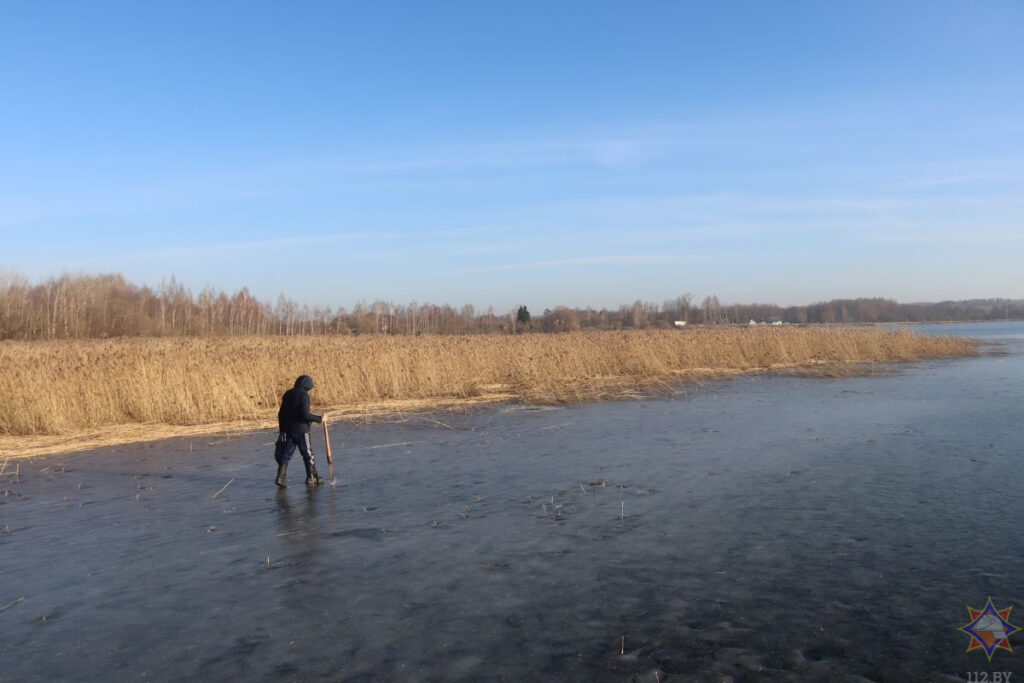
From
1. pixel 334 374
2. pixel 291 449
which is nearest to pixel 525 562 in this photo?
pixel 291 449

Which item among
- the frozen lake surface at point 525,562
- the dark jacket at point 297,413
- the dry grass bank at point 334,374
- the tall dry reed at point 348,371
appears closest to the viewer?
the frozen lake surface at point 525,562

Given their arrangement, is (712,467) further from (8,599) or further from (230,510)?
(8,599)

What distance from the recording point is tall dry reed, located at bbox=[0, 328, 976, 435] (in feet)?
49.2

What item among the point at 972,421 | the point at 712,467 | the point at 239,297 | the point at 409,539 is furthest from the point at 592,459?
the point at 239,297

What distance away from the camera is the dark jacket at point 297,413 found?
920cm

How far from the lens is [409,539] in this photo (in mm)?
6840

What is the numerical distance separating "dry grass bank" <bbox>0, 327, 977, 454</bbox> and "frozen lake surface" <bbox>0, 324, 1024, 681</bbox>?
325 centimetres

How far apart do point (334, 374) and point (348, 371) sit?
441 millimetres

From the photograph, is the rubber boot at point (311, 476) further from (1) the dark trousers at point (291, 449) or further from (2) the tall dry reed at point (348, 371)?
(2) the tall dry reed at point (348, 371)

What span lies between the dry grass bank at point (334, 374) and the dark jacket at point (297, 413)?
21.9ft

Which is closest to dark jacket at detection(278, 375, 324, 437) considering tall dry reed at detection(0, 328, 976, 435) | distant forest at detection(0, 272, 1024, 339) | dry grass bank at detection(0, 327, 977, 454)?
dry grass bank at detection(0, 327, 977, 454)

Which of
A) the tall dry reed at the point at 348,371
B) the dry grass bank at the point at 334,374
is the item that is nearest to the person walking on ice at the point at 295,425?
the dry grass bank at the point at 334,374

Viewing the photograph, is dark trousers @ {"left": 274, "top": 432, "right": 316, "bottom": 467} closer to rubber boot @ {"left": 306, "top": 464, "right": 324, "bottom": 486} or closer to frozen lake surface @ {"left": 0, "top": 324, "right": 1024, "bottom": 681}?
rubber boot @ {"left": 306, "top": 464, "right": 324, "bottom": 486}

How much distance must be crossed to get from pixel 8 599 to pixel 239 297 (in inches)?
3063
